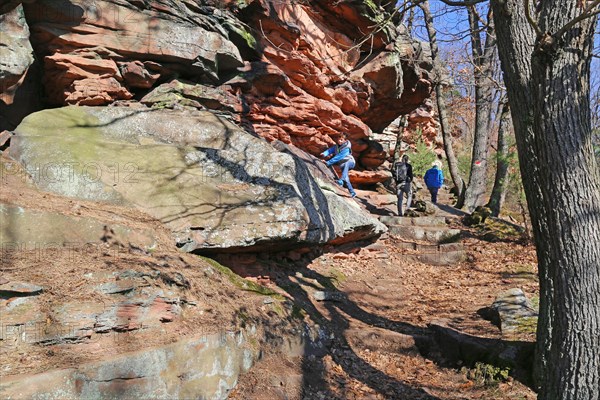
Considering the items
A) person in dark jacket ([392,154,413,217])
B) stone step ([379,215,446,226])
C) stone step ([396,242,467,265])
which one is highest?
person in dark jacket ([392,154,413,217])

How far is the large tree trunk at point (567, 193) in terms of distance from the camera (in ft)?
13.2

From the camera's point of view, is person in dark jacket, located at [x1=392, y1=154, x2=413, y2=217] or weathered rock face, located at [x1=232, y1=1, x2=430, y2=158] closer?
weathered rock face, located at [x1=232, y1=1, x2=430, y2=158]

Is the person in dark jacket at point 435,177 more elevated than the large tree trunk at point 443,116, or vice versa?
the large tree trunk at point 443,116

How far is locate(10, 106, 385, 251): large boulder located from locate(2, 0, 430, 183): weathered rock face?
3.60 ft

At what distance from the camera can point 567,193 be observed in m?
4.08

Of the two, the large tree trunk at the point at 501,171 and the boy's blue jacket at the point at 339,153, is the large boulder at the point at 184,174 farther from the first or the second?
the large tree trunk at the point at 501,171

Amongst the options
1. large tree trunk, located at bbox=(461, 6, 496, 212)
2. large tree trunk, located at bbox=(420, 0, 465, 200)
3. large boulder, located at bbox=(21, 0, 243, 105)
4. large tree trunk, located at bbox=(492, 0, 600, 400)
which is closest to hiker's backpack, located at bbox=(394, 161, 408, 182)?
large tree trunk, located at bbox=(461, 6, 496, 212)

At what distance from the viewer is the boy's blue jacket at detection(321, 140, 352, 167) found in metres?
13.1

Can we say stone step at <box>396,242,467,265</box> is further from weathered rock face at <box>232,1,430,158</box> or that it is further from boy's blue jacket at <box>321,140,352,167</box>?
weathered rock face at <box>232,1,430,158</box>

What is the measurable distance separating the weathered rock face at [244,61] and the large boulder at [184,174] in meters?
1.10

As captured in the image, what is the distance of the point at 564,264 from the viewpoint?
413 cm

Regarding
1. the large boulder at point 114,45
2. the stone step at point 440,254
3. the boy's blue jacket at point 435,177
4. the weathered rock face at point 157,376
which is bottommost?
the weathered rock face at point 157,376

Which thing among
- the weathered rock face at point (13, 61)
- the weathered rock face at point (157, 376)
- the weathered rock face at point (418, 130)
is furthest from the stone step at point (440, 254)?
the weathered rock face at point (418, 130)

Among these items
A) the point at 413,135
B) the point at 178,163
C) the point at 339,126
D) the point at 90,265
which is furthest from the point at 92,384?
the point at 413,135
